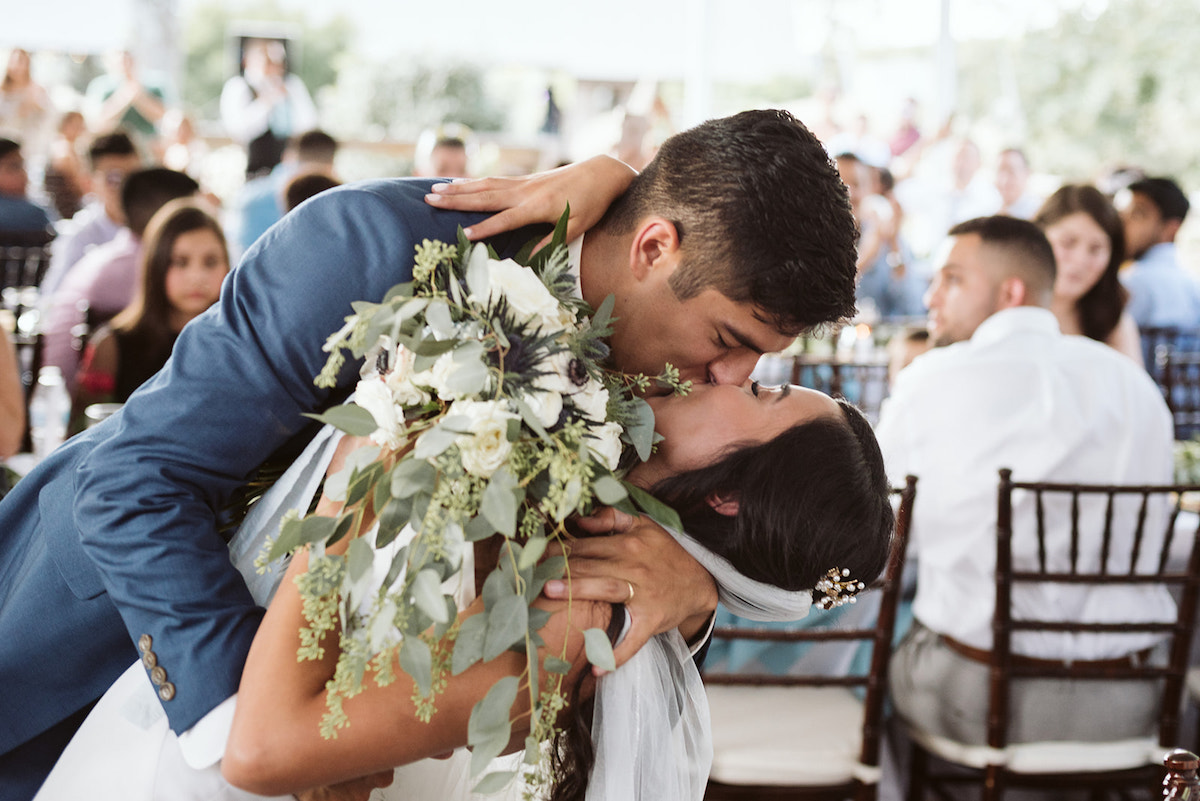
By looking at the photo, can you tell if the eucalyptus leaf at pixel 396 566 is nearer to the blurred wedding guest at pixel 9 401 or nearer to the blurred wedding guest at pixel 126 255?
the blurred wedding guest at pixel 9 401

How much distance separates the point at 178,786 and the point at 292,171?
5150mm

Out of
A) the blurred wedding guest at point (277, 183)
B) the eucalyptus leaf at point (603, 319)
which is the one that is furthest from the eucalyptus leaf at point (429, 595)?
the blurred wedding guest at point (277, 183)

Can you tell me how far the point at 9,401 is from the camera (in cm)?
256

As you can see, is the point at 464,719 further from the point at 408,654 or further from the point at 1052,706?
the point at 1052,706

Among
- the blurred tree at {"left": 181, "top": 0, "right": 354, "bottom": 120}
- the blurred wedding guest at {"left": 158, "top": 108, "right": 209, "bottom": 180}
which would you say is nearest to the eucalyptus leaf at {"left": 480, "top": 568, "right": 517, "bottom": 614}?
the blurred wedding guest at {"left": 158, "top": 108, "right": 209, "bottom": 180}

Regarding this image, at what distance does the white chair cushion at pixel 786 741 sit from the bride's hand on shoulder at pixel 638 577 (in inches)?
41.8

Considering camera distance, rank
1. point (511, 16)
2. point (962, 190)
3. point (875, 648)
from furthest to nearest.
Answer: point (511, 16) < point (962, 190) < point (875, 648)

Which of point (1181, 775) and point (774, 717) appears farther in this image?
point (774, 717)

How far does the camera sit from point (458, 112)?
15.6 metres

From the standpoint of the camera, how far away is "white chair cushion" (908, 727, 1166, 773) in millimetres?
2521

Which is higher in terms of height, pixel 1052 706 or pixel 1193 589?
pixel 1193 589

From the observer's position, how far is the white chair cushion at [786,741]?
7.66ft

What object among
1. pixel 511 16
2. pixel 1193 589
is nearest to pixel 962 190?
pixel 1193 589

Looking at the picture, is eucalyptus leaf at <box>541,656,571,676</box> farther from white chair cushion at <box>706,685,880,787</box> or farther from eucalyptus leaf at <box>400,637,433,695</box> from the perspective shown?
white chair cushion at <box>706,685,880,787</box>
